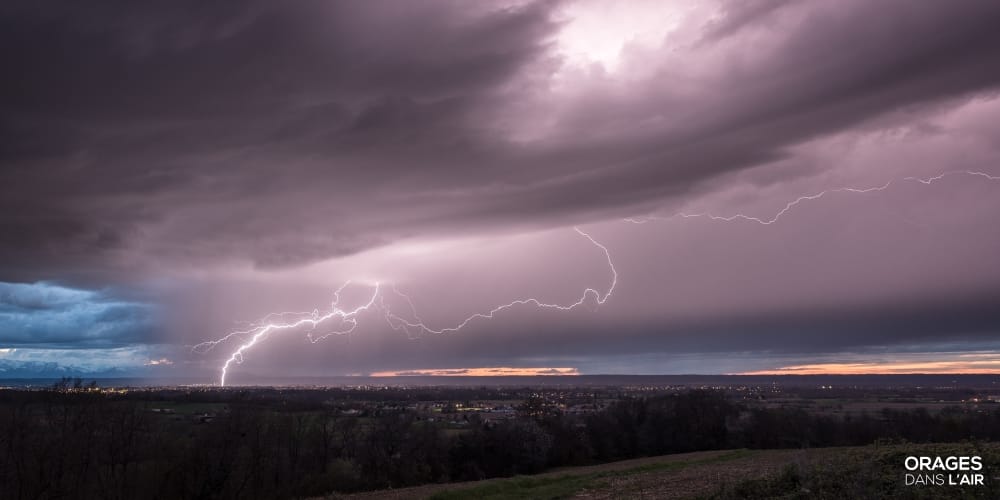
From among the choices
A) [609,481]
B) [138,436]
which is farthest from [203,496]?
[609,481]

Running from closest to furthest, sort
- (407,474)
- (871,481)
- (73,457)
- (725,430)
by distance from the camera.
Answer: (871,481), (73,457), (407,474), (725,430)

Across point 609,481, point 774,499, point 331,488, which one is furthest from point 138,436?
point 774,499

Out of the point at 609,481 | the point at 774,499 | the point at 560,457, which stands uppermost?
the point at 774,499

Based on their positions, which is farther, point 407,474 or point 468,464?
point 468,464

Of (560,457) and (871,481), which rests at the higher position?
(871,481)

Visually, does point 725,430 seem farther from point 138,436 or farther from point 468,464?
point 138,436

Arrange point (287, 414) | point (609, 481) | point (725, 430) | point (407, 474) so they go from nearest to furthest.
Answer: point (609, 481), point (407, 474), point (287, 414), point (725, 430)

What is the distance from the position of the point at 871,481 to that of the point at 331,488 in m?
46.3

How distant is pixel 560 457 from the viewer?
69188mm

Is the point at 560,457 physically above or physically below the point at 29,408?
below

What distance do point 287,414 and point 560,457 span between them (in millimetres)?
29301

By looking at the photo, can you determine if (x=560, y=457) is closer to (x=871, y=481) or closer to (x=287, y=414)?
(x=287, y=414)

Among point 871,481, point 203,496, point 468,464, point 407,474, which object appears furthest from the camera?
point 468,464

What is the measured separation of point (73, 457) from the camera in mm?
45906
